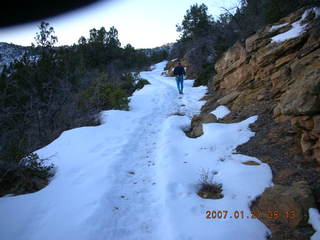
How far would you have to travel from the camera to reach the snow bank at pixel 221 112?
6606 millimetres

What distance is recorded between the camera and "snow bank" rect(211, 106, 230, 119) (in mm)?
6606

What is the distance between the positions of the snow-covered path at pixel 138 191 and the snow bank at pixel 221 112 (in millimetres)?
867

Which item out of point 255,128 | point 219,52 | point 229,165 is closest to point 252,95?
point 255,128

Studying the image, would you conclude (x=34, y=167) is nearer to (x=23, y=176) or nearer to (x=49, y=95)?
(x=23, y=176)

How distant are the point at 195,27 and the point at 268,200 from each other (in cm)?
2284

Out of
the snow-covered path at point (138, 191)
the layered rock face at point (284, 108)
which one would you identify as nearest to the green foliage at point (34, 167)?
the snow-covered path at point (138, 191)

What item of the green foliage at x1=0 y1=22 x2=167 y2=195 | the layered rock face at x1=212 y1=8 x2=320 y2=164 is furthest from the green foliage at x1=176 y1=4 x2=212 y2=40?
the layered rock face at x1=212 y1=8 x2=320 y2=164

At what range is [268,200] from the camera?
9.80 ft

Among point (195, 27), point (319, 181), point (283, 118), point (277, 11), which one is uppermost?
point (195, 27)

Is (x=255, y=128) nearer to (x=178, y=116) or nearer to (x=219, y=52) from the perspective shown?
(x=178, y=116)

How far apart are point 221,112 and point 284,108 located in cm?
287

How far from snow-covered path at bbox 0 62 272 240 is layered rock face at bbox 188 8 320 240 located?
0.98ft
